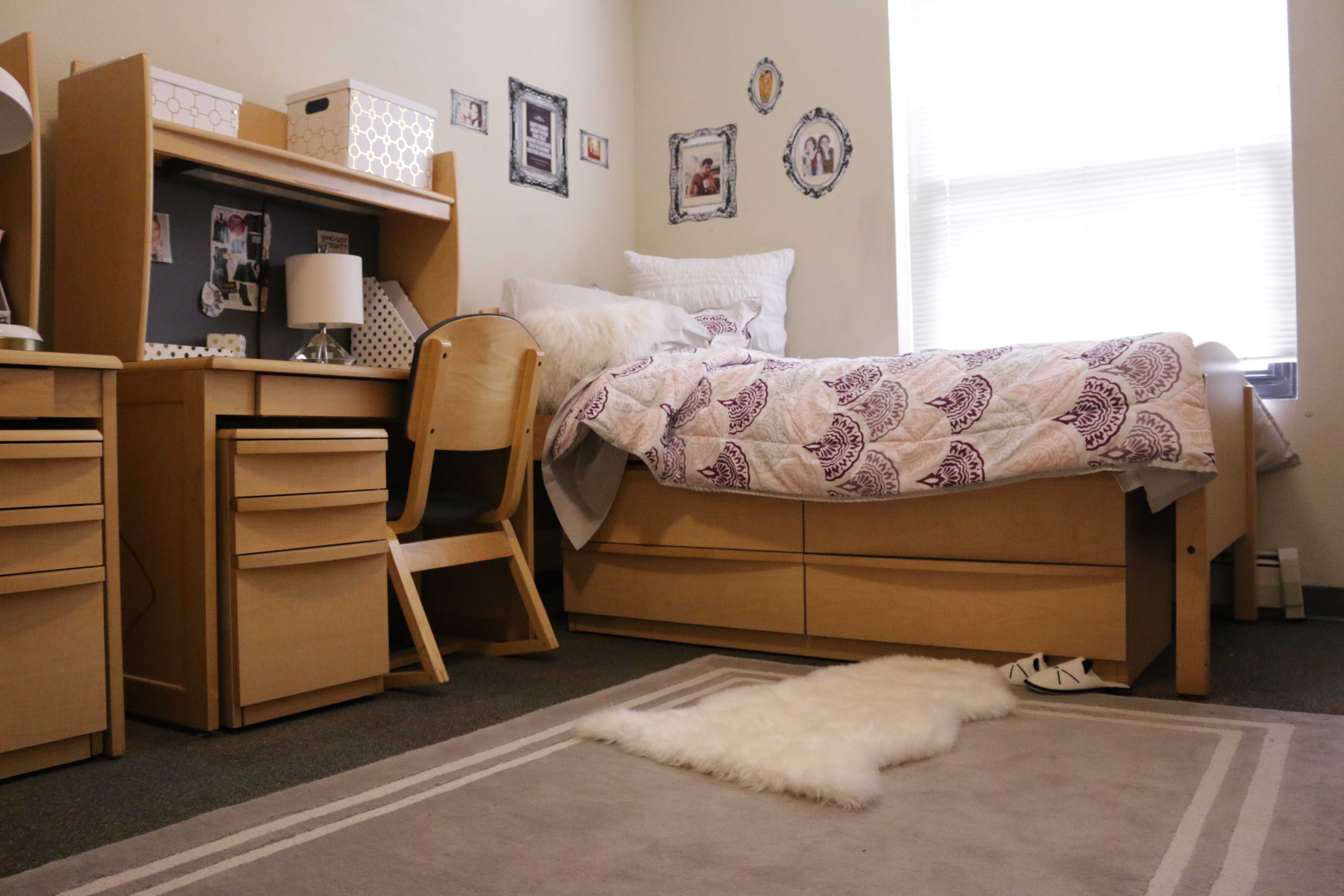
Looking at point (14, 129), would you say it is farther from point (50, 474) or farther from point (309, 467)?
point (309, 467)

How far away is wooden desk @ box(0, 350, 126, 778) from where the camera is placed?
1445 mm

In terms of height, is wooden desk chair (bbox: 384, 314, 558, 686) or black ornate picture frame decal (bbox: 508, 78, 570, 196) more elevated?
black ornate picture frame decal (bbox: 508, 78, 570, 196)

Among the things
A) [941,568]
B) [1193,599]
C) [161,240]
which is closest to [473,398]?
[161,240]

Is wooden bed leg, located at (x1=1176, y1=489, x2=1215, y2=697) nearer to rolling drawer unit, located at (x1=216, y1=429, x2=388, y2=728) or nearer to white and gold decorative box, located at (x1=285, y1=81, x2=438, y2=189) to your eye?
rolling drawer unit, located at (x1=216, y1=429, x2=388, y2=728)

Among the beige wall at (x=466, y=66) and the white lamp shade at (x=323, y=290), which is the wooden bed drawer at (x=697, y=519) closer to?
the white lamp shade at (x=323, y=290)

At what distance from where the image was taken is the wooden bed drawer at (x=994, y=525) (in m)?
1.92

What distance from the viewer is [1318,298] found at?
2730 mm

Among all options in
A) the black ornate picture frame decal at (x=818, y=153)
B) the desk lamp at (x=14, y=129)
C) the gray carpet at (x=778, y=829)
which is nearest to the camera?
the gray carpet at (x=778, y=829)

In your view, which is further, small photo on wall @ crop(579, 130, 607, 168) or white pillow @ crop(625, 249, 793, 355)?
small photo on wall @ crop(579, 130, 607, 168)

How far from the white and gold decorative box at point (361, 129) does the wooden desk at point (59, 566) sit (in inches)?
35.5

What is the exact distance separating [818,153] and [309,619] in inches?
99.2

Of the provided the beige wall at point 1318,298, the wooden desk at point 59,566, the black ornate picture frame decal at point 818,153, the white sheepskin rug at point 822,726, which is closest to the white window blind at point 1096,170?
the beige wall at point 1318,298

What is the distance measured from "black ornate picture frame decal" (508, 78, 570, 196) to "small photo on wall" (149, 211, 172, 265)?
1251 mm

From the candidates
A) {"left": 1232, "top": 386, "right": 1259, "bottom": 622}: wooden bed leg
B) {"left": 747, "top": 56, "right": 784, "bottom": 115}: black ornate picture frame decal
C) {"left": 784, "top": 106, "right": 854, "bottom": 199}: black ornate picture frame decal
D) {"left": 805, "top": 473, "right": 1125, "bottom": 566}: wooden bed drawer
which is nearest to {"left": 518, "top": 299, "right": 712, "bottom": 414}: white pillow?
{"left": 805, "top": 473, "right": 1125, "bottom": 566}: wooden bed drawer
